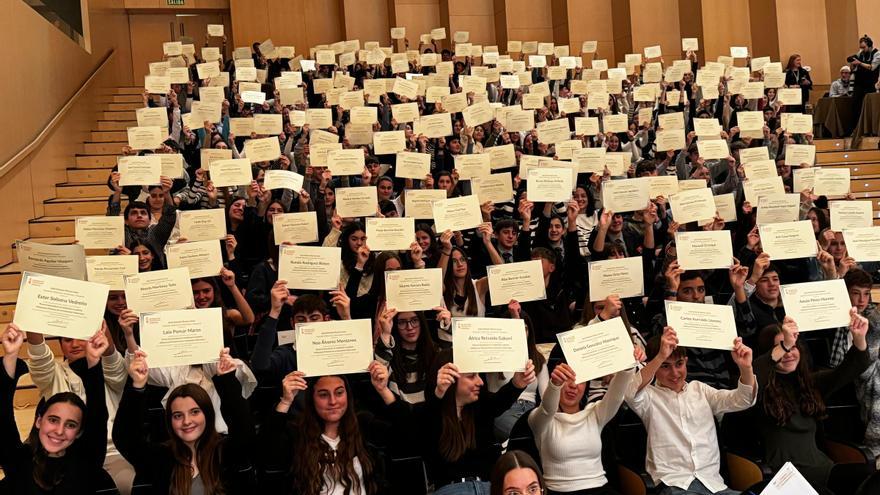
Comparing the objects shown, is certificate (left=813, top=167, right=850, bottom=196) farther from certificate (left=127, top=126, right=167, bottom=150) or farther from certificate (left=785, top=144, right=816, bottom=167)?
certificate (left=127, top=126, right=167, bottom=150)

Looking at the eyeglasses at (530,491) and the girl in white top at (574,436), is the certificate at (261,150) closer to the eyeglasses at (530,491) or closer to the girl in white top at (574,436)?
the girl in white top at (574,436)

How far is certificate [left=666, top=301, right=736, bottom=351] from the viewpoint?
13.4 ft

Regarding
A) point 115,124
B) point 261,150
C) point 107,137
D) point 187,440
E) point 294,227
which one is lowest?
point 187,440

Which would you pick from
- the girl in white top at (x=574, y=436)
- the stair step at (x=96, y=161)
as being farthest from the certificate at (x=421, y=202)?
the stair step at (x=96, y=161)

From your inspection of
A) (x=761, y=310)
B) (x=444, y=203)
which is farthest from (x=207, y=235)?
(x=761, y=310)

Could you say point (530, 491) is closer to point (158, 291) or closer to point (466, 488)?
point (466, 488)

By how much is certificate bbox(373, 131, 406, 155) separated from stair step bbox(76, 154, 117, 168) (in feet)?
13.5

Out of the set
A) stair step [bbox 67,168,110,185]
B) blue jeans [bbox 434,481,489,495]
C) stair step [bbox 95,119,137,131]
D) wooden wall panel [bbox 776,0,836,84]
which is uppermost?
wooden wall panel [bbox 776,0,836,84]

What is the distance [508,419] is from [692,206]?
103 inches

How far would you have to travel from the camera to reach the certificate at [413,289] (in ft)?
15.7

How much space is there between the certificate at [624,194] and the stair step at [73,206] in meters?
5.35

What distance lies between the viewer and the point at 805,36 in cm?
1667

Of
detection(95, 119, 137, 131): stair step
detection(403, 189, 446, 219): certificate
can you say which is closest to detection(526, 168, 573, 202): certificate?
detection(403, 189, 446, 219): certificate

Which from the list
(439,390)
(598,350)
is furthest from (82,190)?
(598,350)
